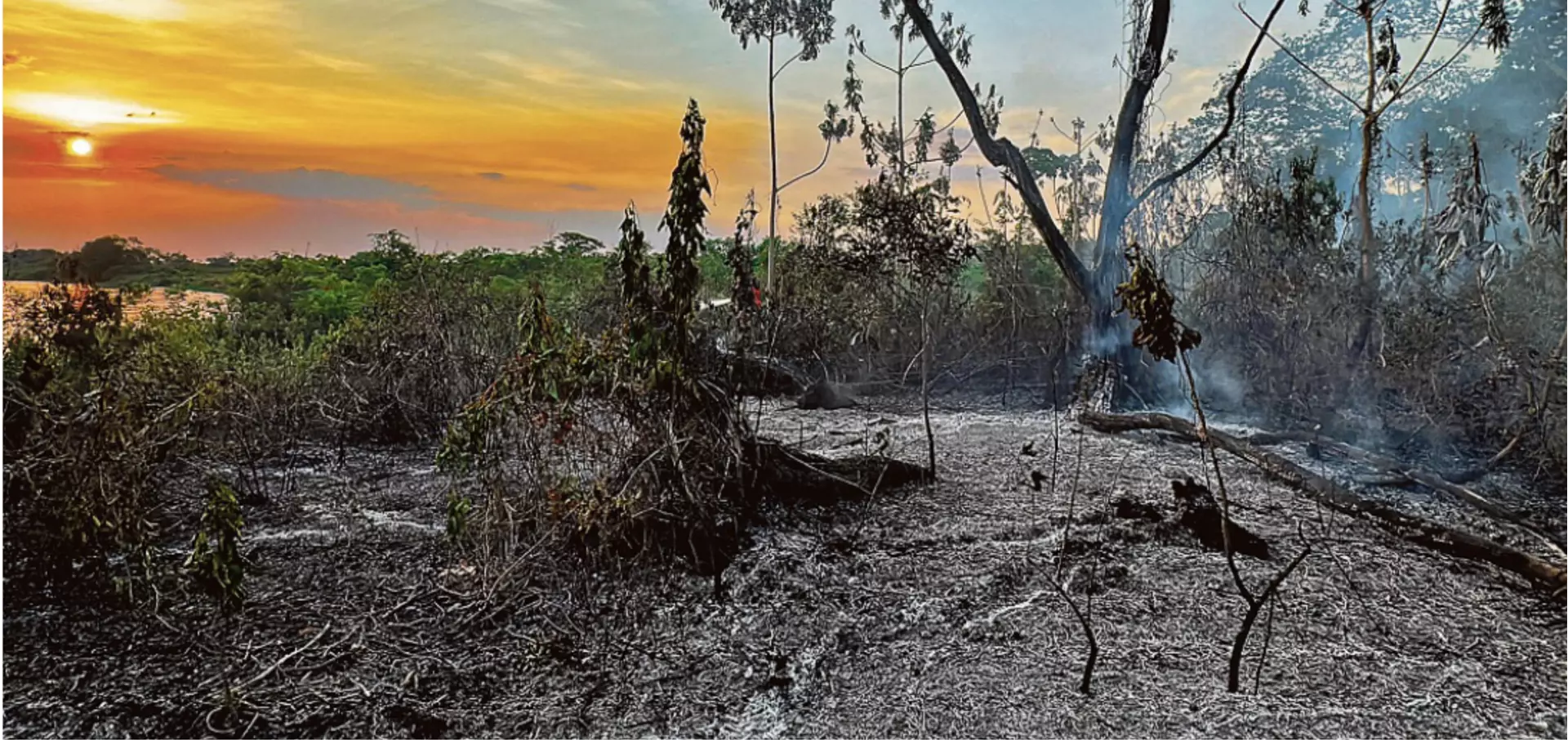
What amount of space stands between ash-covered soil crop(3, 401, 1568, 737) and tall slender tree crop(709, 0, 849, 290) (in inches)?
63.7

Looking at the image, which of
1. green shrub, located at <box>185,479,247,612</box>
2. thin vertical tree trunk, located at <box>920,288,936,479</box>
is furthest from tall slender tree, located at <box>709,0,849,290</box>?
green shrub, located at <box>185,479,247,612</box>

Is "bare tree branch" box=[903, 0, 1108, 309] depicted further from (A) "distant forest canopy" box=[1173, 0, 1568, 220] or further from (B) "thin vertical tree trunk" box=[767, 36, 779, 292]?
(B) "thin vertical tree trunk" box=[767, 36, 779, 292]

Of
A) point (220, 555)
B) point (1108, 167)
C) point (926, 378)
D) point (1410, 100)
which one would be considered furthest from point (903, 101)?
point (220, 555)

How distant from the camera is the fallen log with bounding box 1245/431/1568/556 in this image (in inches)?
102

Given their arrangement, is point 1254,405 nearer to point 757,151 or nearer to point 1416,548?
point 1416,548

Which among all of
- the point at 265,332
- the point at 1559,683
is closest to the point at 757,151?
the point at 265,332

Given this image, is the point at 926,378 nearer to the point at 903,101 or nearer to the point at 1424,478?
the point at 903,101

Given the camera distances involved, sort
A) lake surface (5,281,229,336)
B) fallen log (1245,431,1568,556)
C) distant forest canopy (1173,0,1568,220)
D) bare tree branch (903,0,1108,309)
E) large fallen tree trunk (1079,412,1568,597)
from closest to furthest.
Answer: lake surface (5,281,229,336) → large fallen tree trunk (1079,412,1568,597) → fallen log (1245,431,1568,556) → distant forest canopy (1173,0,1568,220) → bare tree branch (903,0,1108,309)

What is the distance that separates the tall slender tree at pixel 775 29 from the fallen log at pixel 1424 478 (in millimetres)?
2003

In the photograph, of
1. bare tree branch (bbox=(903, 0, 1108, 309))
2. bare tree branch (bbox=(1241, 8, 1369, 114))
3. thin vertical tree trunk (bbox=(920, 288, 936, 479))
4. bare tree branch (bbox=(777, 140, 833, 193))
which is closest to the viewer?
thin vertical tree trunk (bbox=(920, 288, 936, 479))

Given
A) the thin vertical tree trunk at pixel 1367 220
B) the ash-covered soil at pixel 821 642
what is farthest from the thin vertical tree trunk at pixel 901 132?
the ash-covered soil at pixel 821 642

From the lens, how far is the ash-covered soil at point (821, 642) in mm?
1635

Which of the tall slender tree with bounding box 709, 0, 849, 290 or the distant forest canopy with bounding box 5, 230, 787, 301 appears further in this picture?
the tall slender tree with bounding box 709, 0, 849, 290

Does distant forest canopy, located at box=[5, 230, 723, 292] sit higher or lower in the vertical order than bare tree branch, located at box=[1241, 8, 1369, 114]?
lower
